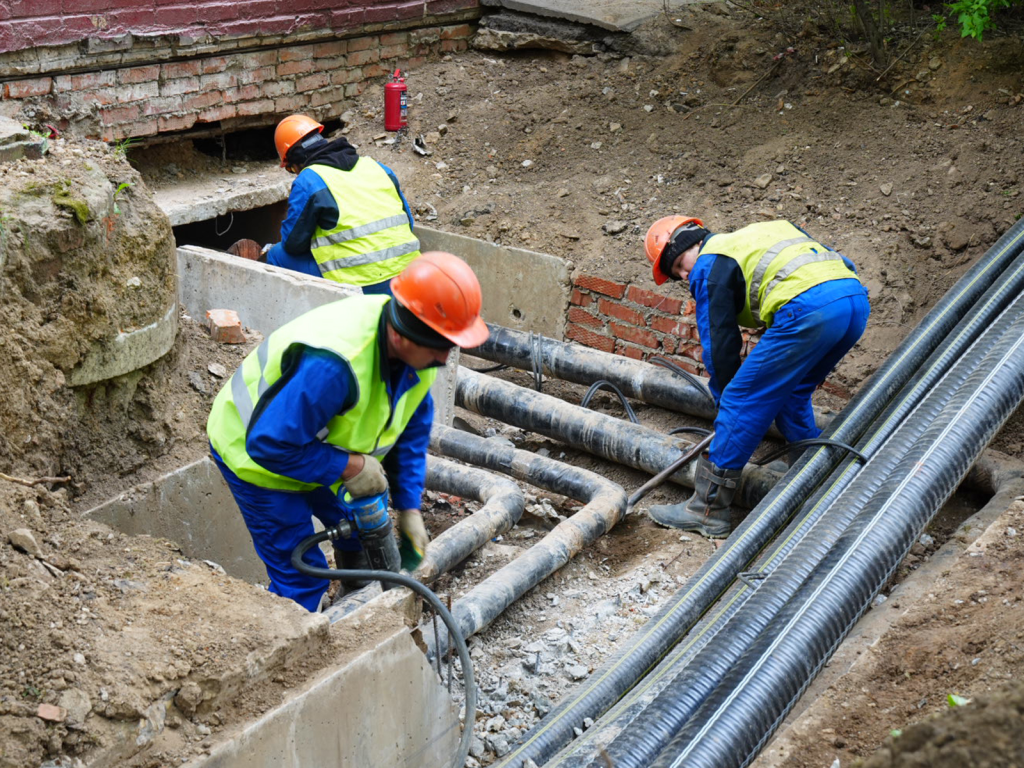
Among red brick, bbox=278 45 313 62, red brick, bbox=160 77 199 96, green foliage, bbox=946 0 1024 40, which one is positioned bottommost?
red brick, bbox=160 77 199 96

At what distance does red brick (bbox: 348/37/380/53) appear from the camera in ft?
25.3

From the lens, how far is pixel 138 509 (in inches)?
148

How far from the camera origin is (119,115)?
6.37 m

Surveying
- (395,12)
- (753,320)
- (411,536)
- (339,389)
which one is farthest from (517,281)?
(339,389)

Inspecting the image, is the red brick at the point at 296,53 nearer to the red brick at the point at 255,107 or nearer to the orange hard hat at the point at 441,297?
the red brick at the point at 255,107

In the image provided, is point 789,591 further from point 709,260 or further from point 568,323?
point 568,323

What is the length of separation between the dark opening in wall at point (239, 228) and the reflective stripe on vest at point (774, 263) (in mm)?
4117

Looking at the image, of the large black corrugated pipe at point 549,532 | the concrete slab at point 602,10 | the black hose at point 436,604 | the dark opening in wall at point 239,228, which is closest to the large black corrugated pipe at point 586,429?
the large black corrugated pipe at point 549,532

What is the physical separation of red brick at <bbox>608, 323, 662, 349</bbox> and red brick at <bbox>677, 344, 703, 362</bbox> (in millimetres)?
153

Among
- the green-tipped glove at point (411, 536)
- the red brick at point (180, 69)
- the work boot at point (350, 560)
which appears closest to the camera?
the green-tipped glove at point (411, 536)

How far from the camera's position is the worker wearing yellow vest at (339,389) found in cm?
279

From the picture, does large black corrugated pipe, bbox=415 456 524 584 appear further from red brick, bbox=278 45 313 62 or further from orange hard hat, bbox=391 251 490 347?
red brick, bbox=278 45 313 62

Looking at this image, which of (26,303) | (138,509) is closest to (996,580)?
(138,509)

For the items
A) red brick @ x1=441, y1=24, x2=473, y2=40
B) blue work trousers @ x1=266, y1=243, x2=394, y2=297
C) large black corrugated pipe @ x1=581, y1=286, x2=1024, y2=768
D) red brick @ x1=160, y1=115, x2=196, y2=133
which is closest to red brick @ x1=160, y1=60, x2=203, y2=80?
red brick @ x1=160, y1=115, x2=196, y2=133
